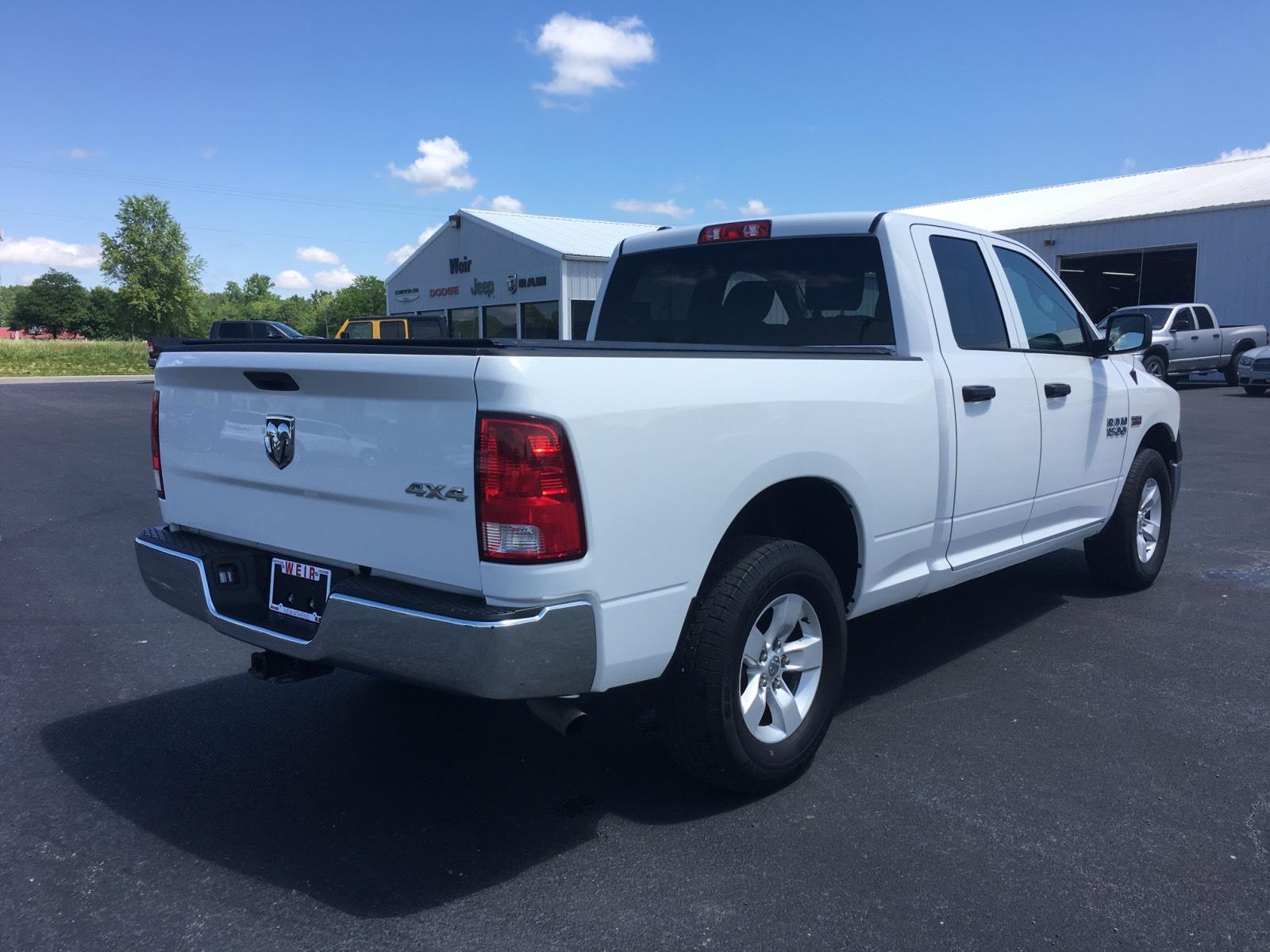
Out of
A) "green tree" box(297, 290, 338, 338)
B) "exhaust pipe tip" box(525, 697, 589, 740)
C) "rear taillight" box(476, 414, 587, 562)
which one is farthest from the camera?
"green tree" box(297, 290, 338, 338)

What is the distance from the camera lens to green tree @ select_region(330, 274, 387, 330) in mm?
127181

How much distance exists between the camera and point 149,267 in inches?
3059

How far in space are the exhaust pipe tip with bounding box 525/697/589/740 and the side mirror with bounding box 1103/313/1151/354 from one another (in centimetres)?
384

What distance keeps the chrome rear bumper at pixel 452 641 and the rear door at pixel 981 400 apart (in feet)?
7.16

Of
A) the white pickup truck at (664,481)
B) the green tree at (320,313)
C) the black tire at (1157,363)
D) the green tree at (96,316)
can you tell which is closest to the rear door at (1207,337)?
the black tire at (1157,363)

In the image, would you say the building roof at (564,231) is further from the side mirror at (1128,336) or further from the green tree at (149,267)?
the green tree at (149,267)

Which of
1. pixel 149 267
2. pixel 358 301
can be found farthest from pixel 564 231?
pixel 358 301

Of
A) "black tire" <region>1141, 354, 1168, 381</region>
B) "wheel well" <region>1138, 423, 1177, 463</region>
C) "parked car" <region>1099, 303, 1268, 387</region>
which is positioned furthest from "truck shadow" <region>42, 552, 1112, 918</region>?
"parked car" <region>1099, 303, 1268, 387</region>

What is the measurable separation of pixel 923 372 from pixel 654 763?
1.87 metres

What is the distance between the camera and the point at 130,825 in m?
3.30

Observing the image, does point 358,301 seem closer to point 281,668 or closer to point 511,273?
point 511,273

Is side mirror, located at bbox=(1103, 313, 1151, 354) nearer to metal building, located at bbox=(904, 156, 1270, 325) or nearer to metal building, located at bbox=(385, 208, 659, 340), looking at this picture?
metal building, located at bbox=(904, 156, 1270, 325)

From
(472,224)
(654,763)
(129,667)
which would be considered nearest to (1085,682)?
(654,763)

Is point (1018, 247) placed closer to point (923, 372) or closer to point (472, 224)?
point (923, 372)
